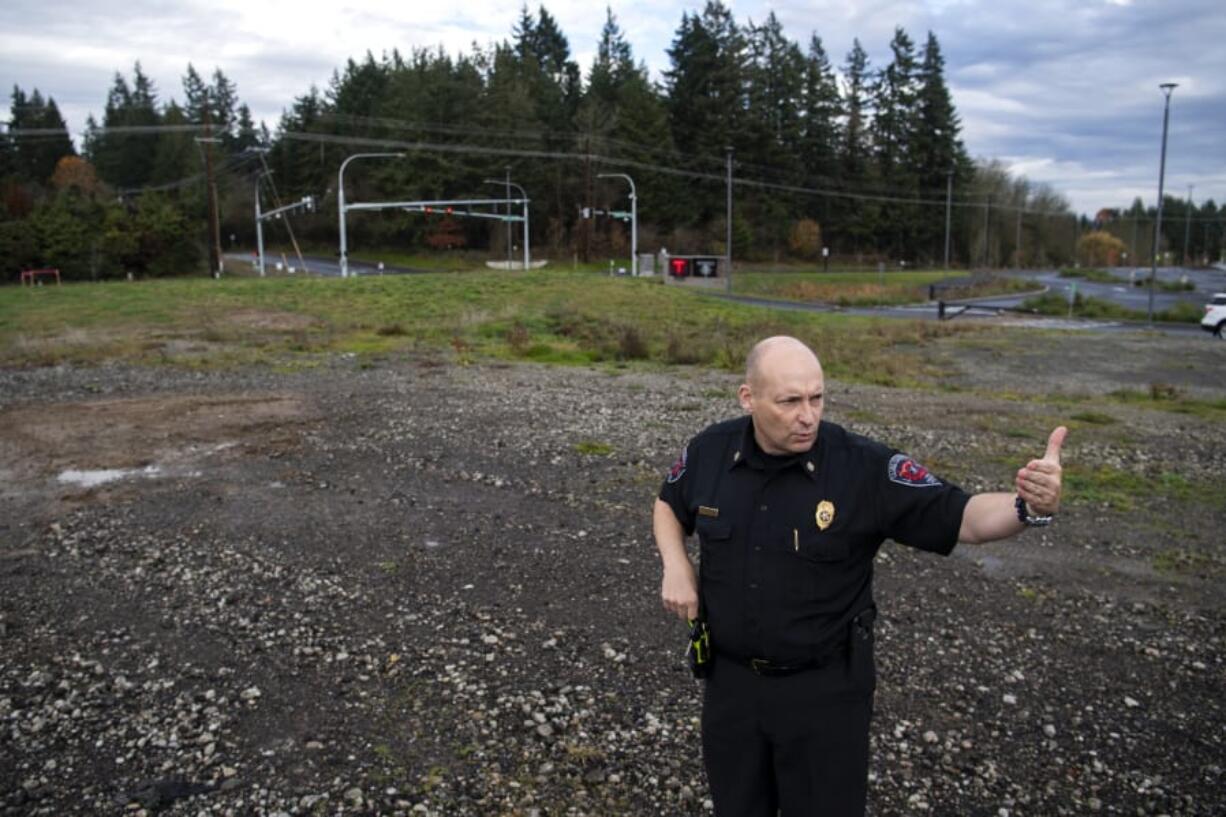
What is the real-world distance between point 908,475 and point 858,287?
215 ft

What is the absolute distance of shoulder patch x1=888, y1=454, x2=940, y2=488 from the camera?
3113 millimetres

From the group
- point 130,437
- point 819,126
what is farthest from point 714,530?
point 819,126

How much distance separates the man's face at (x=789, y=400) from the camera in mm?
3045

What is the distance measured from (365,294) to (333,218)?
5882 cm

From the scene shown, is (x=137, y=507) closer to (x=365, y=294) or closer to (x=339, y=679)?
(x=339, y=679)

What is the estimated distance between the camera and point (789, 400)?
3.06 m

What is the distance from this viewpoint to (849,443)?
3230mm

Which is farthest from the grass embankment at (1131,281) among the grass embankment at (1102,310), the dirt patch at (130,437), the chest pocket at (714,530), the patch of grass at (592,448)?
the chest pocket at (714,530)

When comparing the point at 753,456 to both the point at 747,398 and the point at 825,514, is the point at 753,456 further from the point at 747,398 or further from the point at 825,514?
the point at 825,514

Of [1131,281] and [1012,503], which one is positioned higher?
[1131,281]

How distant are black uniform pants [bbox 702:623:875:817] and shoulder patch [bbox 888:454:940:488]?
55 cm

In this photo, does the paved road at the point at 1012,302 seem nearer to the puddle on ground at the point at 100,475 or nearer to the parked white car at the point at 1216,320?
the parked white car at the point at 1216,320

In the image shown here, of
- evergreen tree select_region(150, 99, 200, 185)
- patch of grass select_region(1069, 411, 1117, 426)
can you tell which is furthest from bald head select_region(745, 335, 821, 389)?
A: evergreen tree select_region(150, 99, 200, 185)

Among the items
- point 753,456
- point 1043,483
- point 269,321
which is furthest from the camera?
point 269,321
